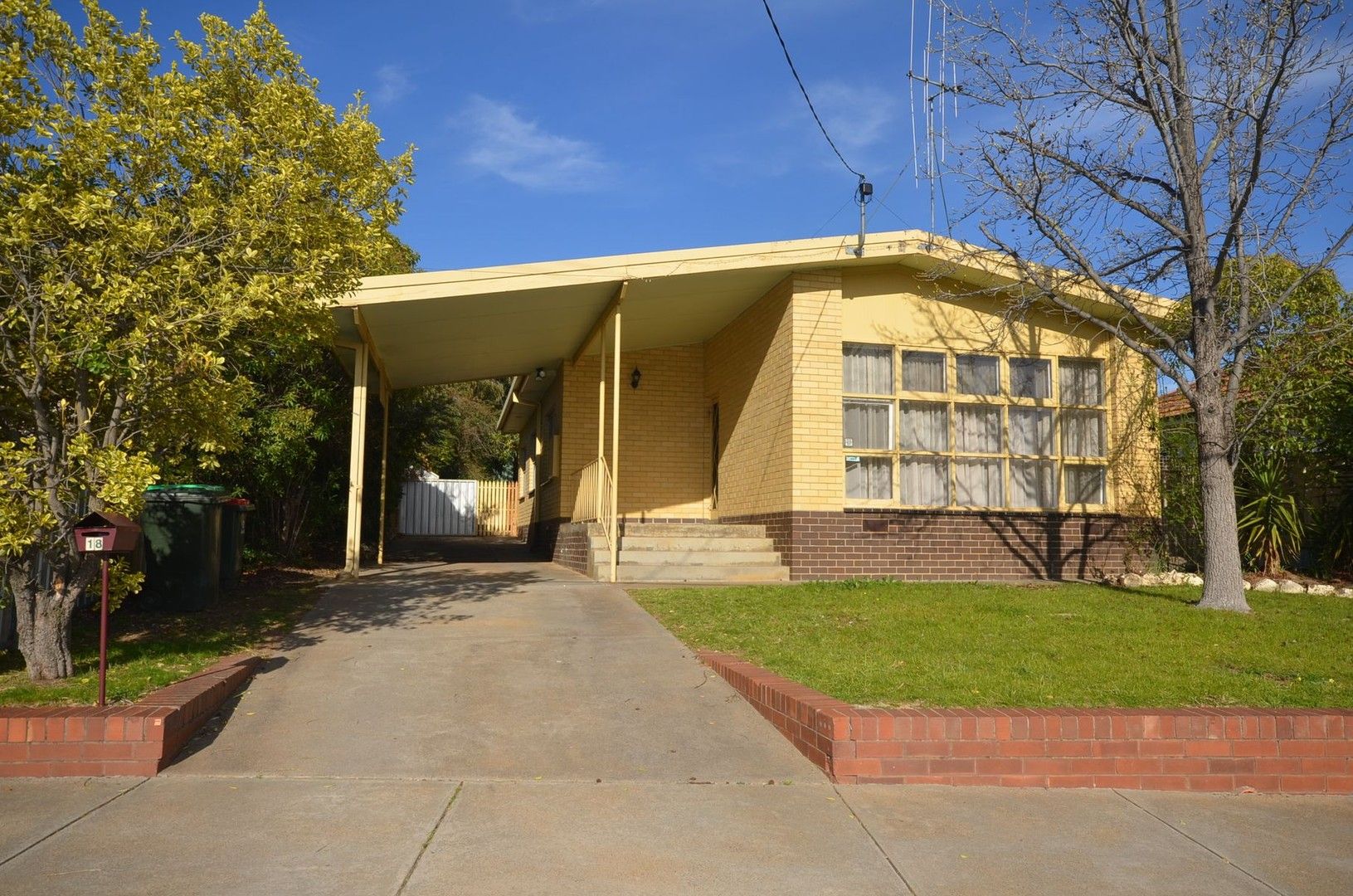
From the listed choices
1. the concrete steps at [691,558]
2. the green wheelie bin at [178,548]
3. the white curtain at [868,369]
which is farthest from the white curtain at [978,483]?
the green wheelie bin at [178,548]

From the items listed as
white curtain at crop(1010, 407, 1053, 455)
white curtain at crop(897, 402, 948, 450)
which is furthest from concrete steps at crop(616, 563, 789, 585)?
white curtain at crop(1010, 407, 1053, 455)

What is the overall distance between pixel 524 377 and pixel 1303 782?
49.8 feet

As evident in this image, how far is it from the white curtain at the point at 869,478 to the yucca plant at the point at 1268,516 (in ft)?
14.3

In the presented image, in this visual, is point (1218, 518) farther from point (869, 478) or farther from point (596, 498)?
point (596, 498)

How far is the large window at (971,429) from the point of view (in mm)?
12844

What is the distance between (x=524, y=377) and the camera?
19.2 metres

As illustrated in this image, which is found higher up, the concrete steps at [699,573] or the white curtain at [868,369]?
the white curtain at [868,369]

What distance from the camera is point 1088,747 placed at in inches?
220

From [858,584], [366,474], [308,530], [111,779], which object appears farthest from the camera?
[366,474]

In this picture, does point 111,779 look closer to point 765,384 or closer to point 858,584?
point 858,584

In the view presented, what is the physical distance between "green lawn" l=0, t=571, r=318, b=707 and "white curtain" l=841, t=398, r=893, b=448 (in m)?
6.44

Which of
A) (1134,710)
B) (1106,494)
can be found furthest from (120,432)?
(1106,494)

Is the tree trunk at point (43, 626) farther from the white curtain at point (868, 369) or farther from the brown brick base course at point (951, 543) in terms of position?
the white curtain at point (868, 369)

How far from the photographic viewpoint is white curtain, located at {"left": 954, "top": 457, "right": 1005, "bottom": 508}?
42.9 ft
